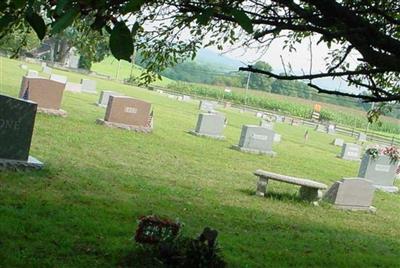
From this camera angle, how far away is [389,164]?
1845 centimetres

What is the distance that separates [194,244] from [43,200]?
3249 millimetres

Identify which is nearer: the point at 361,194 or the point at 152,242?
the point at 152,242

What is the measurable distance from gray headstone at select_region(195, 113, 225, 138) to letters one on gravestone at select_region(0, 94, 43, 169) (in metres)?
13.6

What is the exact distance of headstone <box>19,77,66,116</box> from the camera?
19.0m

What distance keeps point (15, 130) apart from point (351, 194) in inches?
292

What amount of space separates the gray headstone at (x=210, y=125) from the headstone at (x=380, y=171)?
268 inches

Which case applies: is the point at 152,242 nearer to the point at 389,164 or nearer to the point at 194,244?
the point at 194,244

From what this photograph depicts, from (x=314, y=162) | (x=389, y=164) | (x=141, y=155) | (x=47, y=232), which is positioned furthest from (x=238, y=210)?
(x=314, y=162)

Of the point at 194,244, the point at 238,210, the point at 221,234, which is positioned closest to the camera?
the point at 194,244

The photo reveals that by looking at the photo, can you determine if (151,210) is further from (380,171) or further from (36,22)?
(380,171)

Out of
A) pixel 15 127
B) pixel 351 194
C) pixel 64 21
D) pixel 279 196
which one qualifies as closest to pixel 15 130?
pixel 15 127

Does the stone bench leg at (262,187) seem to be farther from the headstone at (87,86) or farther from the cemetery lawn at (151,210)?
the headstone at (87,86)

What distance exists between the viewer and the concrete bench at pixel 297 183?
40.3 ft

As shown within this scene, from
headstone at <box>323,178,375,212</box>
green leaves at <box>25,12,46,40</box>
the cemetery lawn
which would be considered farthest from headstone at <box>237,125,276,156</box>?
green leaves at <box>25,12,46,40</box>
